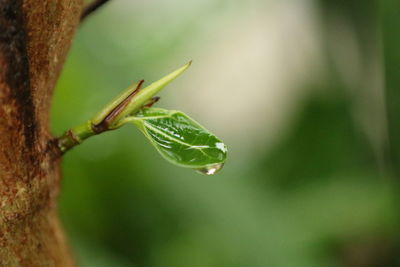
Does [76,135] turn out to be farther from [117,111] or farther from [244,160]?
[244,160]

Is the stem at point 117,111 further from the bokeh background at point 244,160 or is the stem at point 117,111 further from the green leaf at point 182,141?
the bokeh background at point 244,160

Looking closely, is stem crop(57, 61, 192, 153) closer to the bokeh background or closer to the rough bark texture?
the rough bark texture

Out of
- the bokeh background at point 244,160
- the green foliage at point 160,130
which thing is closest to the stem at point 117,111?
the green foliage at point 160,130

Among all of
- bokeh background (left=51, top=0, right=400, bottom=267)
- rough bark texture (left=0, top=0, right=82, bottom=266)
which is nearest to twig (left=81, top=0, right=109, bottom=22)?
rough bark texture (left=0, top=0, right=82, bottom=266)

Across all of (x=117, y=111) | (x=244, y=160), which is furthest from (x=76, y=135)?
(x=244, y=160)

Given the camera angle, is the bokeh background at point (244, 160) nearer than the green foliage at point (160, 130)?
No
